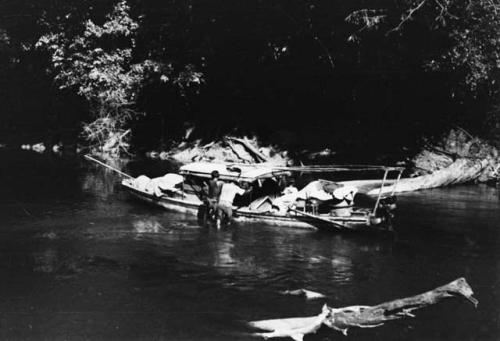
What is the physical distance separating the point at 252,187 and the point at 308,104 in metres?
18.9

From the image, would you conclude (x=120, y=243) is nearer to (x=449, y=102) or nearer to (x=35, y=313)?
(x=35, y=313)

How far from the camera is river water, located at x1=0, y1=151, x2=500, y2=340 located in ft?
37.2

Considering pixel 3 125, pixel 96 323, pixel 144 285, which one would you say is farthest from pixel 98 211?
pixel 3 125

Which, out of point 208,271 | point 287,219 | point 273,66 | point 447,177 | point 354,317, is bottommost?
point 354,317

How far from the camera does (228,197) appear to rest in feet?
68.0

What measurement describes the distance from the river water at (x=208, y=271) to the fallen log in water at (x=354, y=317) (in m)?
0.21

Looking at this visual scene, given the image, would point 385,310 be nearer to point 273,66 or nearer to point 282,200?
point 282,200

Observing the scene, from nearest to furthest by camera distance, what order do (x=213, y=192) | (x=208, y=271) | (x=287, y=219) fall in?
(x=208, y=271) < (x=287, y=219) < (x=213, y=192)

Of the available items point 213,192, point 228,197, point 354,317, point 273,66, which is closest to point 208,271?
point 354,317

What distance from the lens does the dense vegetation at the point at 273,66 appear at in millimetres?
29380

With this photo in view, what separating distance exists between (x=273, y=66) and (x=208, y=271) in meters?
25.3

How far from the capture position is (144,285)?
44.5ft

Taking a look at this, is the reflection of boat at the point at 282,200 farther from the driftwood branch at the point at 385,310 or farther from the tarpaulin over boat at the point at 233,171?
the driftwood branch at the point at 385,310

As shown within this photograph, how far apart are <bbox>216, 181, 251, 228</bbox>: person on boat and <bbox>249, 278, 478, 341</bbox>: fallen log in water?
896cm
